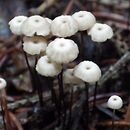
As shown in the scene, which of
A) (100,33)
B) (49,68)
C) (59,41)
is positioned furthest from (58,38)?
(100,33)

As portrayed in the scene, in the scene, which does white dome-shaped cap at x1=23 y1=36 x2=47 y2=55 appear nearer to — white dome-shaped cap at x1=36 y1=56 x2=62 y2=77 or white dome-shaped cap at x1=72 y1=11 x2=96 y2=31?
white dome-shaped cap at x1=36 y1=56 x2=62 y2=77

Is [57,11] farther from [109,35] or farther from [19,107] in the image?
[109,35]

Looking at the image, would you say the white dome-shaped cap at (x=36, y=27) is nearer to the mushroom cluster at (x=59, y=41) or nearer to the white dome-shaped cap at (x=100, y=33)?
the mushroom cluster at (x=59, y=41)

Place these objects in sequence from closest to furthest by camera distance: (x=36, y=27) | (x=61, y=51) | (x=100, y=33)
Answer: (x=61, y=51) → (x=36, y=27) → (x=100, y=33)

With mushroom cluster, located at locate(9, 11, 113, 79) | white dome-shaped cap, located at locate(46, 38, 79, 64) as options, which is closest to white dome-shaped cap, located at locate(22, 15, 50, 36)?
mushroom cluster, located at locate(9, 11, 113, 79)

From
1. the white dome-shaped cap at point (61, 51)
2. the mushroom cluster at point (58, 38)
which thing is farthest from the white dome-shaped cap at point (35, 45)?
the white dome-shaped cap at point (61, 51)

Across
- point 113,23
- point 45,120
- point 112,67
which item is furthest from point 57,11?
point 45,120

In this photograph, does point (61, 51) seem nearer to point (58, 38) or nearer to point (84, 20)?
point (58, 38)
